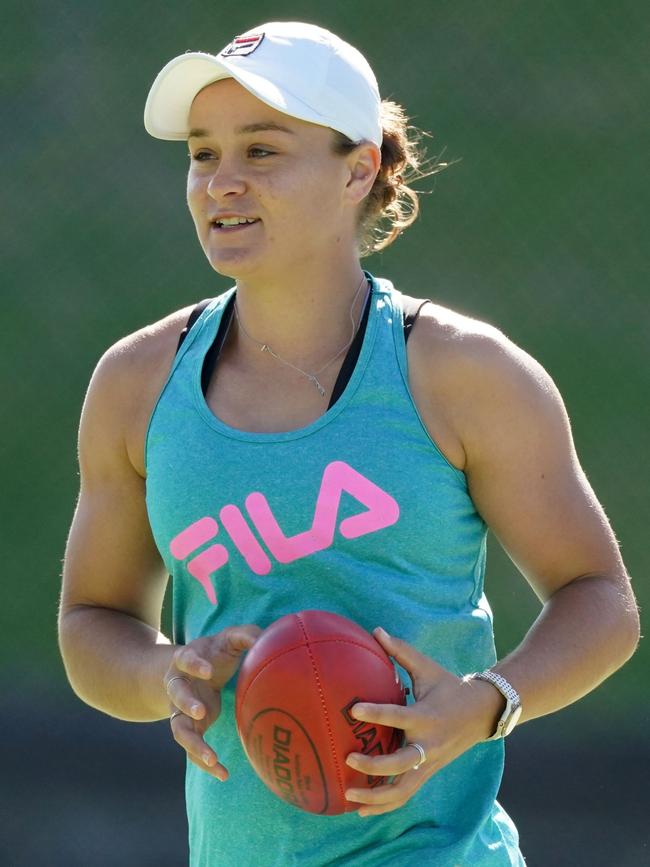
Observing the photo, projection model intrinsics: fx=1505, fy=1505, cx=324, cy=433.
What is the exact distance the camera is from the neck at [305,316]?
223 centimetres

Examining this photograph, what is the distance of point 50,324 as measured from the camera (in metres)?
4.42

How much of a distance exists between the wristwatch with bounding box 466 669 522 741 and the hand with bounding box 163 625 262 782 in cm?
31

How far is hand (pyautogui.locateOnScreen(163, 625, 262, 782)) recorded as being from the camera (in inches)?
74.6

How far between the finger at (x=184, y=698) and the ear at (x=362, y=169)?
2.55ft

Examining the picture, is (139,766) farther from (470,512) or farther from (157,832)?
(470,512)

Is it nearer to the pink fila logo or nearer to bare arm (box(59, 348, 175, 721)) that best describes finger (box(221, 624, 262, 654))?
the pink fila logo

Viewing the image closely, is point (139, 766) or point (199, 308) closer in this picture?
point (199, 308)

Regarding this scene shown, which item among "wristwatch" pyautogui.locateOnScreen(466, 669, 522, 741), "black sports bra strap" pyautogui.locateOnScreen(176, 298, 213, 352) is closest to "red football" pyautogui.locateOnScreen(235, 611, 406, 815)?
"wristwatch" pyautogui.locateOnScreen(466, 669, 522, 741)

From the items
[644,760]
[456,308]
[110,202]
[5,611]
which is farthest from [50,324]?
[644,760]

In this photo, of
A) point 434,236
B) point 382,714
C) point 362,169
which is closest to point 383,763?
point 382,714

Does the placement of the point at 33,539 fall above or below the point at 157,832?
above

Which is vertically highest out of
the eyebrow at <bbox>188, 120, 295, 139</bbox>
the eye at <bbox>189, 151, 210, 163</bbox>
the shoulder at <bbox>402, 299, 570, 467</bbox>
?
the eyebrow at <bbox>188, 120, 295, 139</bbox>

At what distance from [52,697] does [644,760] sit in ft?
5.60

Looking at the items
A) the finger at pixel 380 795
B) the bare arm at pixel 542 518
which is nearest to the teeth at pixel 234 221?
the bare arm at pixel 542 518
